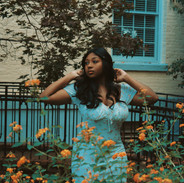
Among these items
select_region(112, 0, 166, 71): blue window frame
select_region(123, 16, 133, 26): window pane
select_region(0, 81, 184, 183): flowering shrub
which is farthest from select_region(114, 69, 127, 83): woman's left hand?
select_region(123, 16, 133, 26): window pane

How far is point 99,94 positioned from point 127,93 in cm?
29

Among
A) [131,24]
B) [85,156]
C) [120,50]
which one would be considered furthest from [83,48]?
[131,24]

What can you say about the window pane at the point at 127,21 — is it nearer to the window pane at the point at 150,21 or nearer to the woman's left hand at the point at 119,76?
the window pane at the point at 150,21

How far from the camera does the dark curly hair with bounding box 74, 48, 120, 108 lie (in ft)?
9.54

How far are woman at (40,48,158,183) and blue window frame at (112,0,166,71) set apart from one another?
707 cm

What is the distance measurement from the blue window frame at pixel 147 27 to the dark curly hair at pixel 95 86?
7.11 metres

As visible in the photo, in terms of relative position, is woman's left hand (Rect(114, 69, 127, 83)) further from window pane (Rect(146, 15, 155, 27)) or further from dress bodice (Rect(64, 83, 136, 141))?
window pane (Rect(146, 15, 155, 27))

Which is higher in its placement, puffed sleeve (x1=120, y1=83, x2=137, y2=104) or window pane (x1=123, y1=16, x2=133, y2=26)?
window pane (x1=123, y1=16, x2=133, y2=26)

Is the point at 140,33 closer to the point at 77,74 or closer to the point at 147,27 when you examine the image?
the point at 147,27

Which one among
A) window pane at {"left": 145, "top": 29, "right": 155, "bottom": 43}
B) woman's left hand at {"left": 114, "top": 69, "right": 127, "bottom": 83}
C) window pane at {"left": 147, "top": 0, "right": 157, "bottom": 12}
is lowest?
woman's left hand at {"left": 114, "top": 69, "right": 127, "bottom": 83}

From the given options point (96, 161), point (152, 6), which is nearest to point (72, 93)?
point (96, 161)

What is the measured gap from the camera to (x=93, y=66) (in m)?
2.92

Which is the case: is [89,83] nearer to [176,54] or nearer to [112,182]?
[112,182]

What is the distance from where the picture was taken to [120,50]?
5.48 metres
